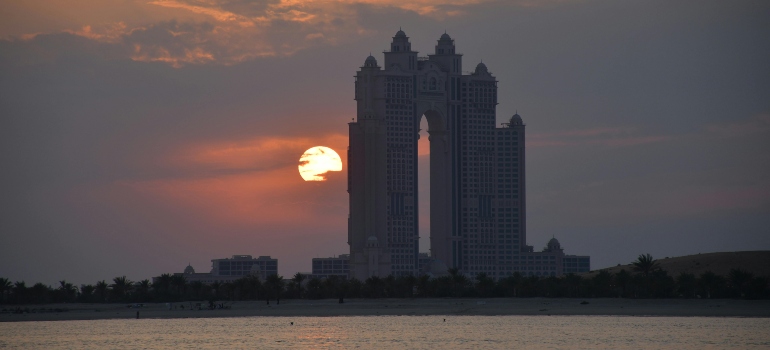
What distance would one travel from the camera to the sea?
137250mm

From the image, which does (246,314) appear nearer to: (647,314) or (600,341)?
(647,314)

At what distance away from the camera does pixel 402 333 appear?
153750 mm

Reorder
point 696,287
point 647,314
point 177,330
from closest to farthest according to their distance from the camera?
point 177,330 → point 647,314 → point 696,287

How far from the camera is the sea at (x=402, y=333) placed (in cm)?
13725

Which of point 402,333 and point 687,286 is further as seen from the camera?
point 687,286

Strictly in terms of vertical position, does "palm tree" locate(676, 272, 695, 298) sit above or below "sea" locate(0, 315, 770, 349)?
above

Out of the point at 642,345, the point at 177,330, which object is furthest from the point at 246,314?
the point at 642,345

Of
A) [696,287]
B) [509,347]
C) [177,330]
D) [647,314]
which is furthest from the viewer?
[696,287]

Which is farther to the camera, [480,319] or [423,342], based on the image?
[480,319]

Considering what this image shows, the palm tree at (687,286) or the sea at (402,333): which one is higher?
the palm tree at (687,286)

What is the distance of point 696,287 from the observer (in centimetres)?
19350

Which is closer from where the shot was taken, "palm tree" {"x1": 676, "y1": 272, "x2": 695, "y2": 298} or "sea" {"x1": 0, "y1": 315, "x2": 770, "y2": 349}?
"sea" {"x1": 0, "y1": 315, "x2": 770, "y2": 349}

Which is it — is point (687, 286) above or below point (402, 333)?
above

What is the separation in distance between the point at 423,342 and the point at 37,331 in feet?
173
